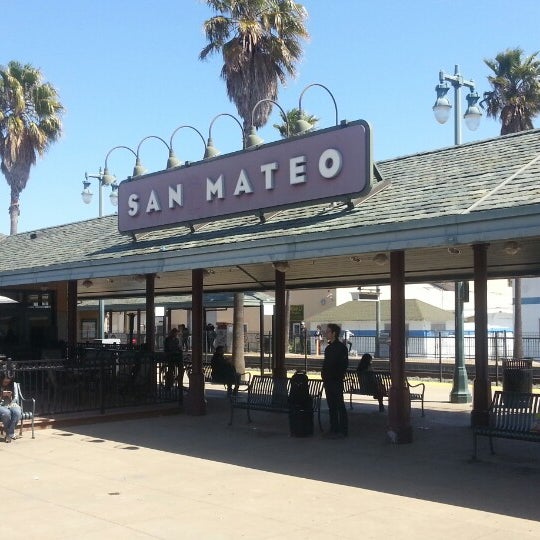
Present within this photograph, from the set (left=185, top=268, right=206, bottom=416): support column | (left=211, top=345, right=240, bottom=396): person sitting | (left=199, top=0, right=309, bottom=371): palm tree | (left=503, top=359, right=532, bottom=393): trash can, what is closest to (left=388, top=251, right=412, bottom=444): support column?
(left=185, top=268, right=206, bottom=416): support column

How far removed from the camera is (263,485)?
8320mm

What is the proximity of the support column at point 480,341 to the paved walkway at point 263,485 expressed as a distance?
452mm

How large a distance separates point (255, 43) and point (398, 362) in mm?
15483

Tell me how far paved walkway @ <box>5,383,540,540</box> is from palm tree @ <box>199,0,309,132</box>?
46.3 ft

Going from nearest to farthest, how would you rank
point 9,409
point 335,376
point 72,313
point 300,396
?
1. point 9,409
2. point 335,376
3. point 300,396
4. point 72,313

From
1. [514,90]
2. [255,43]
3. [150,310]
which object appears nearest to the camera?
[150,310]

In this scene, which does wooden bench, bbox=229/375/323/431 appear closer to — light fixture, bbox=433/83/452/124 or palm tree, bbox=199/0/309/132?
light fixture, bbox=433/83/452/124

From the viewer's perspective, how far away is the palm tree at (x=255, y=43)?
23.7 m

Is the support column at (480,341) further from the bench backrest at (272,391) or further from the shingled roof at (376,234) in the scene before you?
the bench backrest at (272,391)

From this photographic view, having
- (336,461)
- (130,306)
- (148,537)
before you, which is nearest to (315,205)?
(336,461)

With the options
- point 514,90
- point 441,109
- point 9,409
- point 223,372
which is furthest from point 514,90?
point 9,409

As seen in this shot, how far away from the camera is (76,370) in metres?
13.5

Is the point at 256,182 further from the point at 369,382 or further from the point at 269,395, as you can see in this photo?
the point at 369,382

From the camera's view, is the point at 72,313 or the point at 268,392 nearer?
the point at 268,392
